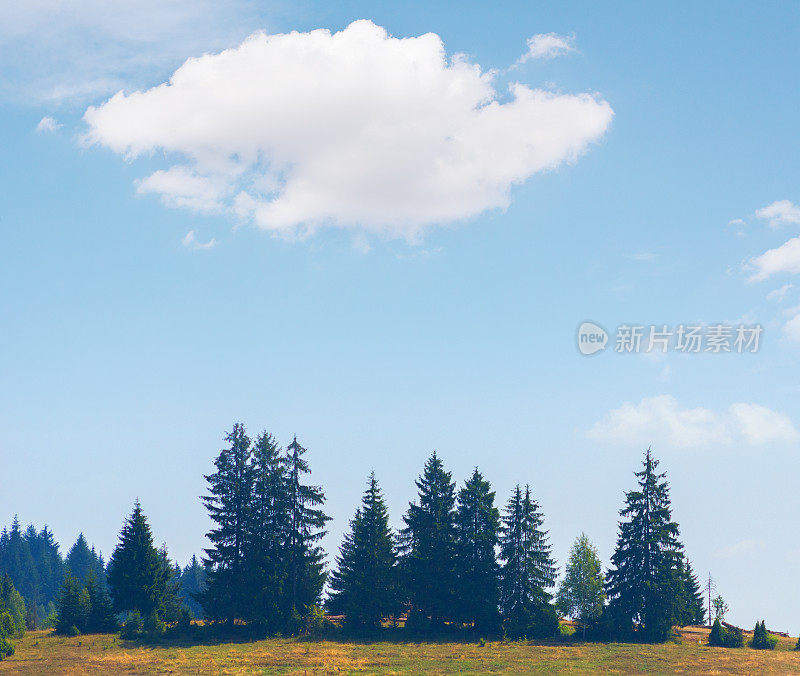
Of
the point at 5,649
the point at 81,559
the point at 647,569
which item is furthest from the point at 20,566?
the point at 647,569

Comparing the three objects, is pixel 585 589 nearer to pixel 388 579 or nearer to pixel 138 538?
pixel 388 579

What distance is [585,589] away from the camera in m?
69.8

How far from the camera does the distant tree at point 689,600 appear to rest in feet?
228

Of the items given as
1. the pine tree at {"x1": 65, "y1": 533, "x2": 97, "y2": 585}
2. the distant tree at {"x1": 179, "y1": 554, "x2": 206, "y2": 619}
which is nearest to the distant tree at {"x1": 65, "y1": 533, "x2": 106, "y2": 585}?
the pine tree at {"x1": 65, "y1": 533, "x2": 97, "y2": 585}

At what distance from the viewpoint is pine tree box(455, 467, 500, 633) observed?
70000 mm

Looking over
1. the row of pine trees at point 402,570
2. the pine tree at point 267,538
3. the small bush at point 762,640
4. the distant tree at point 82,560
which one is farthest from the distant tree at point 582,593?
the distant tree at point 82,560

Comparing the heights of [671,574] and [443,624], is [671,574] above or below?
above

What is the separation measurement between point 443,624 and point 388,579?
6.97 metres

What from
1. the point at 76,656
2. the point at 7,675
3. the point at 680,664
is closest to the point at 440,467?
the point at 680,664

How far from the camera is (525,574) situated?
70438 millimetres

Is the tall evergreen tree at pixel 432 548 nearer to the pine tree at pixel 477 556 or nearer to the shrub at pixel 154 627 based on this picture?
the pine tree at pixel 477 556

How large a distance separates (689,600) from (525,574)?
675 inches

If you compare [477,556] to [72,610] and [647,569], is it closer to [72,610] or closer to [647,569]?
[647,569]

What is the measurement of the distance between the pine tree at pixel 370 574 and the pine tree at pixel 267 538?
20.8 feet
